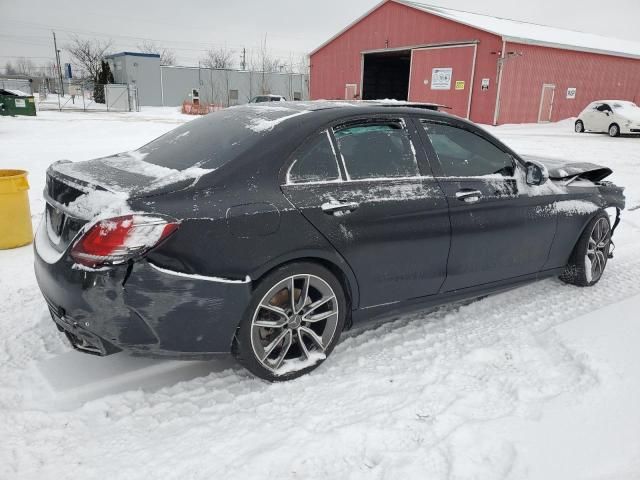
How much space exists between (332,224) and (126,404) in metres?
1.51

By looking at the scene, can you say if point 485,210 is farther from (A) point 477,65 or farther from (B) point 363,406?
(A) point 477,65

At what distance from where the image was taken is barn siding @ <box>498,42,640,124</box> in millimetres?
23578

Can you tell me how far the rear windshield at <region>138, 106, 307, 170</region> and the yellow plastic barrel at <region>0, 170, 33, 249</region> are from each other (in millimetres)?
2158

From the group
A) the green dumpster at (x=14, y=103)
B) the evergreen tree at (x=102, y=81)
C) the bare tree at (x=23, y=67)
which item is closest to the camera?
the green dumpster at (x=14, y=103)

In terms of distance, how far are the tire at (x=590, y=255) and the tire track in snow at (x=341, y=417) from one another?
113 cm

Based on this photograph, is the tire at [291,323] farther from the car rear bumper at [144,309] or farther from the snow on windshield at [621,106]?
the snow on windshield at [621,106]

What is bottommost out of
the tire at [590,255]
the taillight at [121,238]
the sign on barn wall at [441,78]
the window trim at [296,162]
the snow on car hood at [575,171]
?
the tire at [590,255]

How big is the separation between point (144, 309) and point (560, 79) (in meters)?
27.9

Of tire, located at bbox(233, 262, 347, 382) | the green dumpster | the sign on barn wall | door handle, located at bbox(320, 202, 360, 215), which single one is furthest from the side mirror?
the green dumpster

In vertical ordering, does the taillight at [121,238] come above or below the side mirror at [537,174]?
below

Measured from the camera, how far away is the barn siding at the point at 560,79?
23578 millimetres

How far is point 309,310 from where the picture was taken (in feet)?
9.77

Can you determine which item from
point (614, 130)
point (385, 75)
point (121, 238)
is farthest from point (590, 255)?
point (385, 75)

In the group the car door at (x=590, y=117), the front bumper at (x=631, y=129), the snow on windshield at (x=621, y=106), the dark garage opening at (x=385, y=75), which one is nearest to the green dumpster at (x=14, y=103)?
the dark garage opening at (x=385, y=75)
